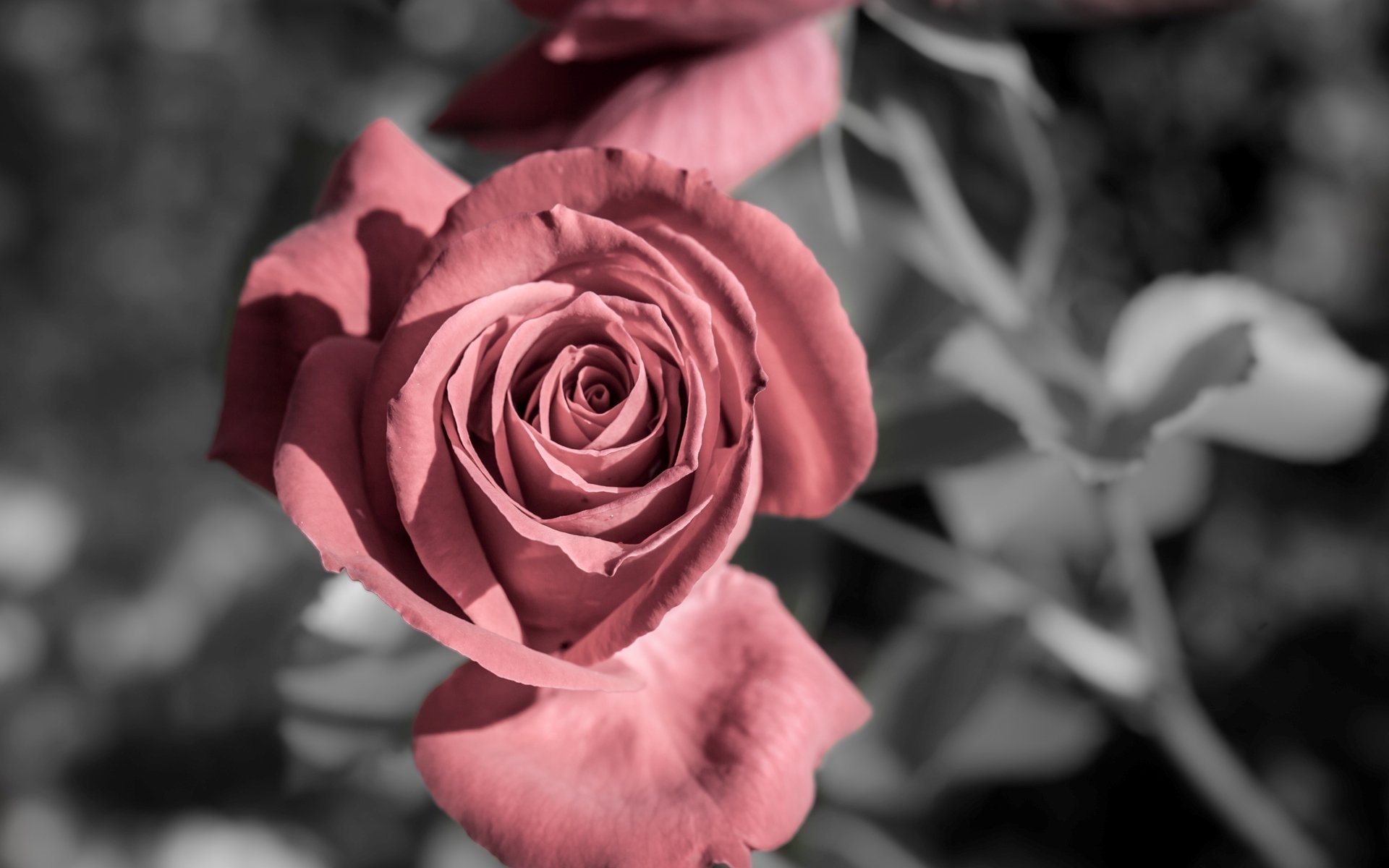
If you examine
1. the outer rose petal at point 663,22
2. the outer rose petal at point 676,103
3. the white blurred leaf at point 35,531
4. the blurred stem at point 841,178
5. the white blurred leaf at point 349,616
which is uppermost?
the outer rose petal at point 663,22

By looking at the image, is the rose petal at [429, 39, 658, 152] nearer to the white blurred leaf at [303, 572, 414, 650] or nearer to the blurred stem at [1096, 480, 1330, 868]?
the white blurred leaf at [303, 572, 414, 650]

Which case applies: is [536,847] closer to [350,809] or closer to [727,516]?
[727,516]

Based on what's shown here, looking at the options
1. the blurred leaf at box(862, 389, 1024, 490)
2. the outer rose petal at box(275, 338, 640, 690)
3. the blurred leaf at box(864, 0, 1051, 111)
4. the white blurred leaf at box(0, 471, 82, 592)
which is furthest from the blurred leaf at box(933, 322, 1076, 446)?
the white blurred leaf at box(0, 471, 82, 592)

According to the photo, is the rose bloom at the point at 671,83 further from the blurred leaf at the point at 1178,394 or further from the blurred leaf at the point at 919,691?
the blurred leaf at the point at 919,691

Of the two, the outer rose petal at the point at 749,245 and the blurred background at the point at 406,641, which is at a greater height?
the outer rose petal at the point at 749,245

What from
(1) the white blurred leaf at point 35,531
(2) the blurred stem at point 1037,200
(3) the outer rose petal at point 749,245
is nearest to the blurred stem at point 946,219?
(2) the blurred stem at point 1037,200

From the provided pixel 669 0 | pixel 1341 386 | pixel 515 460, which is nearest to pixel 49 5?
pixel 669 0

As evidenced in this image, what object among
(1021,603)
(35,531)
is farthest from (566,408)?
(35,531)
